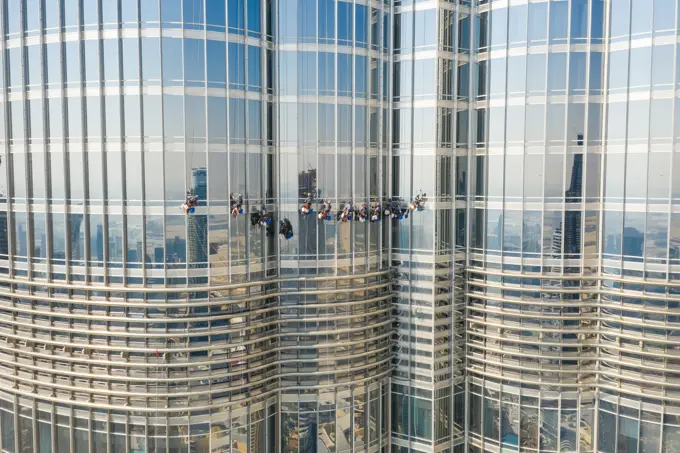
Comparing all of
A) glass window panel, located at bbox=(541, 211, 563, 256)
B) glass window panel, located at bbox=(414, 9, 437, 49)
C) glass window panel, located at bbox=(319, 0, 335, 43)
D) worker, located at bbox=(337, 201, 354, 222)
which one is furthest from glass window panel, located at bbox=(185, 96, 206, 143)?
glass window panel, located at bbox=(541, 211, 563, 256)

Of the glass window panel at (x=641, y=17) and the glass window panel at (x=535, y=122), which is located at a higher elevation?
the glass window panel at (x=641, y=17)

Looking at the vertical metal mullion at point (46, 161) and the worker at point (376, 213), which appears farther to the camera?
the worker at point (376, 213)

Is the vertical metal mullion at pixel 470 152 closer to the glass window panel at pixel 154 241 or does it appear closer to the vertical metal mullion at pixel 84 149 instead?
the glass window panel at pixel 154 241

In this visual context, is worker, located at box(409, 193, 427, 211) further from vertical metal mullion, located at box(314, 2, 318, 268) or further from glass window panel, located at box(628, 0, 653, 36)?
glass window panel, located at box(628, 0, 653, 36)

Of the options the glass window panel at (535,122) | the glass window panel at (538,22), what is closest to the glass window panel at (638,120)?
the glass window panel at (535,122)

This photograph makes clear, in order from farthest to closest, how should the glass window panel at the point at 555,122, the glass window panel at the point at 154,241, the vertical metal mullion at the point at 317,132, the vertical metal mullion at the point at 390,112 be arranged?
the vertical metal mullion at the point at 390,112, the vertical metal mullion at the point at 317,132, the glass window panel at the point at 555,122, the glass window panel at the point at 154,241

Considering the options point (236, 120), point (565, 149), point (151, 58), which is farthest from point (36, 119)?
point (565, 149)

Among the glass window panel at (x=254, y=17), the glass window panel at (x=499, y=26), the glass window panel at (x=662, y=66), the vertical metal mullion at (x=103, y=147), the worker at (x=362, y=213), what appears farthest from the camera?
the worker at (x=362, y=213)
